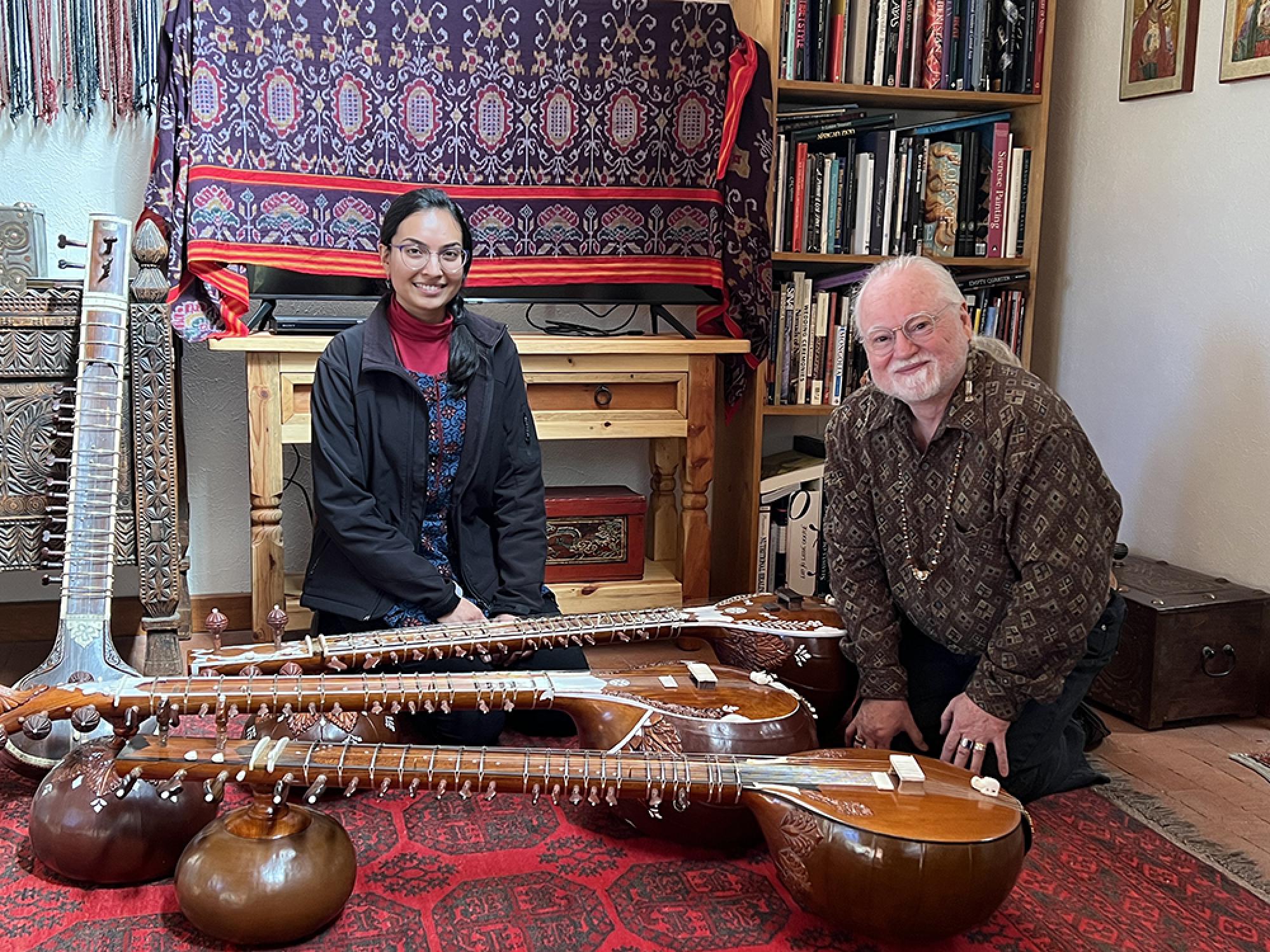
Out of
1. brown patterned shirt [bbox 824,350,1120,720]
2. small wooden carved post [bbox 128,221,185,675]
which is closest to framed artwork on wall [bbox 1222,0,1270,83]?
brown patterned shirt [bbox 824,350,1120,720]

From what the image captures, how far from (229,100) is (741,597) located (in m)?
1.52

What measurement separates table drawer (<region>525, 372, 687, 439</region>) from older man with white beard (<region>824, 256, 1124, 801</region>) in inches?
31.7

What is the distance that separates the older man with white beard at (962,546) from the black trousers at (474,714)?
539 millimetres

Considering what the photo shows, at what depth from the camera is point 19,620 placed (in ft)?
9.04

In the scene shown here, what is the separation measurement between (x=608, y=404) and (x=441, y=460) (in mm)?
634

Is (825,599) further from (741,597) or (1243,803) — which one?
(1243,803)

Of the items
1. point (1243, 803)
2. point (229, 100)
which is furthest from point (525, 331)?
point (1243, 803)

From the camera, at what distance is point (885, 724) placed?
1905mm

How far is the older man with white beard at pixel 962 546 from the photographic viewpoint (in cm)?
174

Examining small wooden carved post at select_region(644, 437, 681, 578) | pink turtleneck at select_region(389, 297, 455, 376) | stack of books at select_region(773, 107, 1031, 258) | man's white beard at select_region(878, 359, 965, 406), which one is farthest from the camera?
small wooden carved post at select_region(644, 437, 681, 578)

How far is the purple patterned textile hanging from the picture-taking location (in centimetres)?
253

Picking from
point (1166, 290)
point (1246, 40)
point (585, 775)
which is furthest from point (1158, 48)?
point (585, 775)

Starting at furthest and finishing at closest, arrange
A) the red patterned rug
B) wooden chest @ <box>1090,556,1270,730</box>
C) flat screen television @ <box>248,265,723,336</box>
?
flat screen television @ <box>248,265,723,336</box> < wooden chest @ <box>1090,556,1270,730</box> < the red patterned rug

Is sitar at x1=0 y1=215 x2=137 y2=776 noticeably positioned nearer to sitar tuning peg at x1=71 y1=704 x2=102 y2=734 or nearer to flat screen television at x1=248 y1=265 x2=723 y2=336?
flat screen television at x1=248 y1=265 x2=723 y2=336
